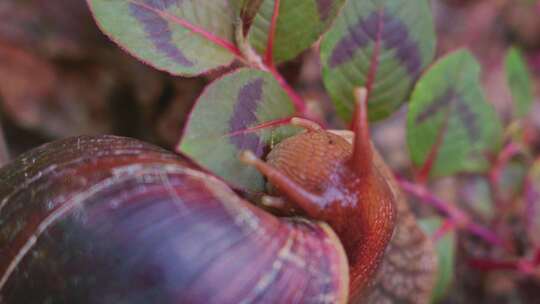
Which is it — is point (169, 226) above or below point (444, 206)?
above

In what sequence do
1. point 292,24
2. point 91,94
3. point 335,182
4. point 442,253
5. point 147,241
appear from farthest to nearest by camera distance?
point 91,94 → point 442,253 → point 292,24 → point 335,182 → point 147,241

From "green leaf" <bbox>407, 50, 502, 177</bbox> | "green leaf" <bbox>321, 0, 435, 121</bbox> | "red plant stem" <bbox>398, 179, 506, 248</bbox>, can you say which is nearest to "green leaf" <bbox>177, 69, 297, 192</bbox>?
"green leaf" <bbox>321, 0, 435, 121</bbox>

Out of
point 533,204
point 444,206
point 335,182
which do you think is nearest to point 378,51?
point 335,182

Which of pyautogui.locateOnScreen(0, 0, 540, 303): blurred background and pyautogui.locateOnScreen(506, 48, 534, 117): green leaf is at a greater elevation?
pyautogui.locateOnScreen(506, 48, 534, 117): green leaf

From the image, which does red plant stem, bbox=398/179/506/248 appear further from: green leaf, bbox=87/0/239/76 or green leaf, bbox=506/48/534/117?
green leaf, bbox=87/0/239/76

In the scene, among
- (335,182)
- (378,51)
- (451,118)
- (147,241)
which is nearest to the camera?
(147,241)

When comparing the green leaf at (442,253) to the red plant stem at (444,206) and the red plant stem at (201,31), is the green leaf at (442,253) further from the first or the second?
the red plant stem at (201,31)

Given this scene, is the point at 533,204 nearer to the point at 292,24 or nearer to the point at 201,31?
the point at 292,24

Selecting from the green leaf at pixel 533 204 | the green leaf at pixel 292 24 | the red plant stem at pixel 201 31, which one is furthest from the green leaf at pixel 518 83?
the red plant stem at pixel 201 31
